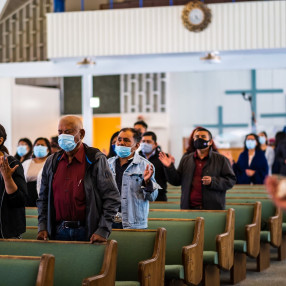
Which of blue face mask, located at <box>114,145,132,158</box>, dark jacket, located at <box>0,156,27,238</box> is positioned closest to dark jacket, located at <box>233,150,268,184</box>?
blue face mask, located at <box>114,145,132,158</box>

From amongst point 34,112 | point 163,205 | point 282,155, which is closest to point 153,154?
point 163,205

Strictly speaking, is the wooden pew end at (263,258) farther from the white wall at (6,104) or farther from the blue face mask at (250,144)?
the white wall at (6,104)

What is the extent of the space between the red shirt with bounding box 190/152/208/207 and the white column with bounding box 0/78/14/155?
787cm

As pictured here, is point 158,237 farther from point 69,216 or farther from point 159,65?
point 159,65

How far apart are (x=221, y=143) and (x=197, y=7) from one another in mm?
5327

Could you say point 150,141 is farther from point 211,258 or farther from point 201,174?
point 211,258

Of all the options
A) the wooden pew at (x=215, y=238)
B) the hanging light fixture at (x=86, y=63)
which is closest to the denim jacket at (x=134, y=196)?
the wooden pew at (x=215, y=238)

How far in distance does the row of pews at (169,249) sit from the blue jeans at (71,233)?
11 cm

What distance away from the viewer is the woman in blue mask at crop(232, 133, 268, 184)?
9.76 metres

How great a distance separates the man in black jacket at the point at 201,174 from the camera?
247 inches

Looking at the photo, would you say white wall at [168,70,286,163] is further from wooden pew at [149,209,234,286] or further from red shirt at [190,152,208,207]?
wooden pew at [149,209,234,286]

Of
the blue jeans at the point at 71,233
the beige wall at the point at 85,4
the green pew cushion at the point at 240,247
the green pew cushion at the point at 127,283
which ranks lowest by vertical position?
the green pew cushion at the point at 240,247

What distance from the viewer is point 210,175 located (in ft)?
20.6

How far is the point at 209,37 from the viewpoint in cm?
1164
